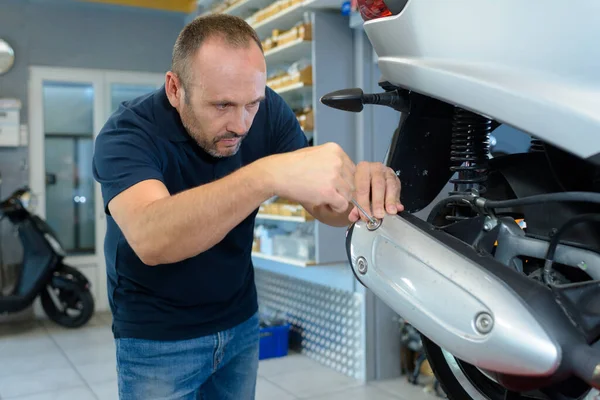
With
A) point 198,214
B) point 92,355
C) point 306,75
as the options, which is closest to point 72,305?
point 92,355

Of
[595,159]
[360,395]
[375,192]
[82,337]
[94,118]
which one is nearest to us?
[595,159]

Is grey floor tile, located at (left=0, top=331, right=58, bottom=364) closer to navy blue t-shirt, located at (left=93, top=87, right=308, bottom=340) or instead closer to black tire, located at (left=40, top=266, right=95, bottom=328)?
black tire, located at (left=40, top=266, right=95, bottom=328)

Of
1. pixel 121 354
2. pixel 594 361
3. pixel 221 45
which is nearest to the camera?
A: pixel 594 361

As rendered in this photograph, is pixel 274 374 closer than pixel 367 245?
No

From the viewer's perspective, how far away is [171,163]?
4.42ft

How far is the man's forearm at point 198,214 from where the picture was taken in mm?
910

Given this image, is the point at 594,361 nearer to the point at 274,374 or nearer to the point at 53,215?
the point at 274,374

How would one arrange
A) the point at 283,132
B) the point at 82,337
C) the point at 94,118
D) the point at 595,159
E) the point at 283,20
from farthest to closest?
the point at 94,118 → the point at 82,337 → the point at 283,20 → the point at 283,132 → the point at 595,159

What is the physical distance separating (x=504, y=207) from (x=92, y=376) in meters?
3.14

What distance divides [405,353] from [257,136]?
2.15 m

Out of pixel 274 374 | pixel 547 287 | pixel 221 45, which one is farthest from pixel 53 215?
pixel 547 287

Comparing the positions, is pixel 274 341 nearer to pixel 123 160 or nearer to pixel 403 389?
pixel 403 389

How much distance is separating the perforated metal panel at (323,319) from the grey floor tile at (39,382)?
54.1 inches

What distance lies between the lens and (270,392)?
10.2 feet
